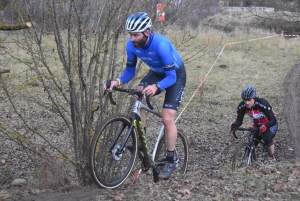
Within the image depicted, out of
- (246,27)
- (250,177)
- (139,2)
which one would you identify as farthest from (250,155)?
(246,27)

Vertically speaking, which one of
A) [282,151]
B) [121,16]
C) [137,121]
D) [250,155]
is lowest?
[282,151]

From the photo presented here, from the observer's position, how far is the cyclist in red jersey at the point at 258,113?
8.75 m

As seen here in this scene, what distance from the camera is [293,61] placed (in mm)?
25172

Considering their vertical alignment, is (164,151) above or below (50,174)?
above

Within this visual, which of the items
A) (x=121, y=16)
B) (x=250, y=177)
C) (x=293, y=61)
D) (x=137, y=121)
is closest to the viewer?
(x=137, y=121)

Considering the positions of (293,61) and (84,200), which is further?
(293,61)

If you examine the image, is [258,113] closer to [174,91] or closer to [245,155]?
[245,155]

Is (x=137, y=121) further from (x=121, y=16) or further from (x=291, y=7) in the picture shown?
(x=291, y=7)

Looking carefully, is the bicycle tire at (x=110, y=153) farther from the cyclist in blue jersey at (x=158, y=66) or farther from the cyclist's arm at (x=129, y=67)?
the cyclist's arm at (x=129, y=67)

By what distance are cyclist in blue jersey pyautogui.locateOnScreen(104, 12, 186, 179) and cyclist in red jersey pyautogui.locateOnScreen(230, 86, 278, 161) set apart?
3.03 m

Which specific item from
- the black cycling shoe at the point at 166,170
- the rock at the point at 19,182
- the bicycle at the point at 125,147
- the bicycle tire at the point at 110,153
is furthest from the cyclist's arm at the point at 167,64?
the rock at the point at 19,182

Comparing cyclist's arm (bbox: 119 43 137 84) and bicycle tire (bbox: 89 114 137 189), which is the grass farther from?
cyclist's arm (bbox: 119 43 137 84)

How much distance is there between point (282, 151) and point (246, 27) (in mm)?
26019

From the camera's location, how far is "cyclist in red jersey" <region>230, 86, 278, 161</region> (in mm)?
8750
